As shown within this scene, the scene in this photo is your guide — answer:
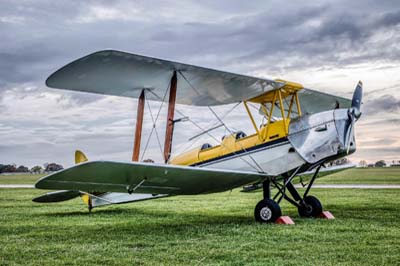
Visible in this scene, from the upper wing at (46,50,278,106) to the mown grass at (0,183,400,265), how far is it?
2.61 metres

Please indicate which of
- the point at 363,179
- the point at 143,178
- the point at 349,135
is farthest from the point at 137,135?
the point at 363,179

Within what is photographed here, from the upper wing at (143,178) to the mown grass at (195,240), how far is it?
676 mm

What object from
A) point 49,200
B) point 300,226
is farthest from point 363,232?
point 49,200

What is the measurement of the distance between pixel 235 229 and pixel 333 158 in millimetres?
2450

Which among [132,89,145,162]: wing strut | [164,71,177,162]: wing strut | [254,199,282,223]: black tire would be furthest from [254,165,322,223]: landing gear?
[132,89,145,162]: wing strut

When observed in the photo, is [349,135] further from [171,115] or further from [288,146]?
[171,115]

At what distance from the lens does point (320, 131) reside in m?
8.73

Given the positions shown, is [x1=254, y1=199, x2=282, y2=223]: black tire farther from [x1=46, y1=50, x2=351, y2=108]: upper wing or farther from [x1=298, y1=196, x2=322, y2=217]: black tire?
[x1=46, y1=50, x2=351, y2=108]: upper wing

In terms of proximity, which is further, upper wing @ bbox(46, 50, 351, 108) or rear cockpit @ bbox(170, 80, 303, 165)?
rear cockpit @ bbox(170, 80, 303, 165)

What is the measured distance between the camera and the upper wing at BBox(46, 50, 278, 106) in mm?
8094

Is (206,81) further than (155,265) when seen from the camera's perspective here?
Yes

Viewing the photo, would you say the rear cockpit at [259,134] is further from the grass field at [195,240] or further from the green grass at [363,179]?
the green grass at [363,179]

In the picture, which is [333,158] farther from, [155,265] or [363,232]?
[155,265]

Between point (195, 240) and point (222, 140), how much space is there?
3.60 metres
